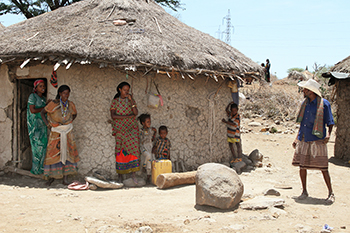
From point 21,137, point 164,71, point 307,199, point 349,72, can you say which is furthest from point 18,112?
point 349,72

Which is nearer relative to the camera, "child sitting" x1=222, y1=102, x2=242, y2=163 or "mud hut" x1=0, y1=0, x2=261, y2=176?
"mud hut" x1=0, y1=0, x2=261, y2=176

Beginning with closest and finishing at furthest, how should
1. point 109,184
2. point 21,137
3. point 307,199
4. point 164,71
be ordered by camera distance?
point 307,199 < point 109,184 < point 164,71 < point 21,137

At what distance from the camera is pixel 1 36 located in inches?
256

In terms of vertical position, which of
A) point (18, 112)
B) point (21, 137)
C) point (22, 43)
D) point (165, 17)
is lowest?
point (21, 137)

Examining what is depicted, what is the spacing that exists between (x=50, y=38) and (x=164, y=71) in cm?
209

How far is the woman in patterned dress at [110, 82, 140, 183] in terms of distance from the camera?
5.50 meters

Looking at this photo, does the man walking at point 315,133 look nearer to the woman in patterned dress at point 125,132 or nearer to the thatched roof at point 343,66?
the woman in patterned dress at point 125,132

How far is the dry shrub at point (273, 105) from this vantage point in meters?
13.4

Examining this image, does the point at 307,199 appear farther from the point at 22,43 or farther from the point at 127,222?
the point at 22,43

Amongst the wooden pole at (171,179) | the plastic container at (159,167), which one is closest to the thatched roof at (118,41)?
the plastic container at (159,167)

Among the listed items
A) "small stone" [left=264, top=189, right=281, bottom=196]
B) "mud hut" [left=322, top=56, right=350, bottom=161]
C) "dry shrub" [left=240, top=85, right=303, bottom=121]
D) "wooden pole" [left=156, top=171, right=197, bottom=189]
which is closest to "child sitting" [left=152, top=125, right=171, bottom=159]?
"wooden pole" [left=156, top=171, right=197, bottom=189]

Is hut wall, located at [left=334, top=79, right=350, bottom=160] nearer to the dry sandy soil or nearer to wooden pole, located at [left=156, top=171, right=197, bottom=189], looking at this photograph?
the dry sandy soil

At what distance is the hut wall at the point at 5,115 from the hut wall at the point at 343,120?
7340 millimetres

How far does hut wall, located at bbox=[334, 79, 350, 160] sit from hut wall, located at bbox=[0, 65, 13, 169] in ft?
24.1
